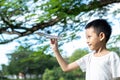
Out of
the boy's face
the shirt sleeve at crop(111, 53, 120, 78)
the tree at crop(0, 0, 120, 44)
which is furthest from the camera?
the tree at crop(0, 0, 120, 44)

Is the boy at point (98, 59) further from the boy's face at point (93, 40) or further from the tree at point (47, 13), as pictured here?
the tree at point (47, 13)

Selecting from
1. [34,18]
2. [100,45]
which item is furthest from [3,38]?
[100,45]

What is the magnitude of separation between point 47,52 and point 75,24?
519 millimetres

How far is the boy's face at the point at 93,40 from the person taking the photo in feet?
7.79

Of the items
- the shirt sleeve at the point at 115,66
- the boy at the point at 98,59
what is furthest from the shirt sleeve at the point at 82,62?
the shirt sleeve at the point at 115,66

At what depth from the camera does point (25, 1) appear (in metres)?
4.86

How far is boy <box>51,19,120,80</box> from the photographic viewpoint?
7.51 ft

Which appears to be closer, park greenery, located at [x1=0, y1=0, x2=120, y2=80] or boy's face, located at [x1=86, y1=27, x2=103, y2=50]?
boy's face, located at [x1=86, y1=27, x2=103, y2=50]

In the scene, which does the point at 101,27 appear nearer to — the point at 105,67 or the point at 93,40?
the point at 93,40

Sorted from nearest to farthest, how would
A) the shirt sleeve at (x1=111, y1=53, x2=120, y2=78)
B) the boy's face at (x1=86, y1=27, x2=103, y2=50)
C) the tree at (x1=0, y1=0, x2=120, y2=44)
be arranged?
the shirt sleeve at (x1=111, y1=53, x2=120, y2=78) < the boy's face at (x1=86, y1=27, x2=103, y2=50) < the tree at (x1=0, y1=0, x2=120, y2=44)

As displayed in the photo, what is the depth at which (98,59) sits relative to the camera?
2.35 metres

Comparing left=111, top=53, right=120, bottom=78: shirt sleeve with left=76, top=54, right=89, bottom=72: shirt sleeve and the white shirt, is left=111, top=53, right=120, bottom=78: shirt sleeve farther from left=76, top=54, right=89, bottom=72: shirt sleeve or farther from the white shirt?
left=76, top=54, right=89, bottom=72: shirt sleeve

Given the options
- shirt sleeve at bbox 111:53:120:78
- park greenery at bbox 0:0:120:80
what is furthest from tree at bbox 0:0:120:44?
shirt sleeve at bbox 111:53:120:78

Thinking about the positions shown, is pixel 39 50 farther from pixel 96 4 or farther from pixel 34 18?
pixel 96 4
